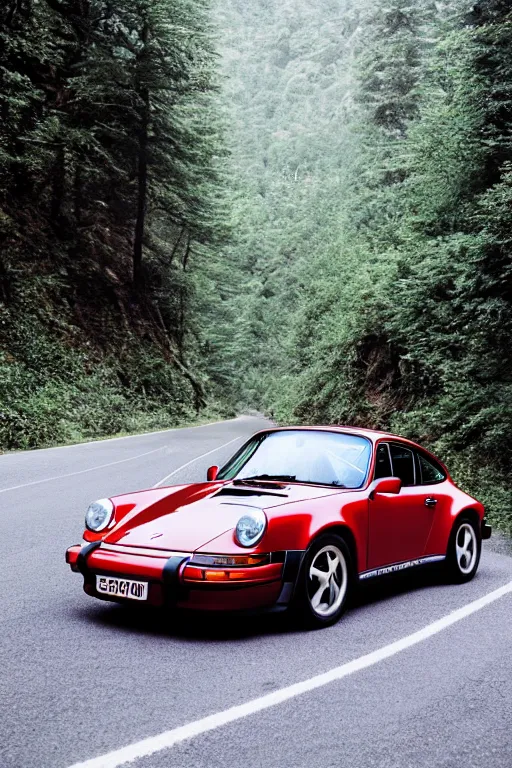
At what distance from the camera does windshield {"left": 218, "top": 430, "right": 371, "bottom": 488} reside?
704 cm

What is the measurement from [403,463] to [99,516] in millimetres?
2818

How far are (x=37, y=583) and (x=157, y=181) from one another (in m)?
38.4

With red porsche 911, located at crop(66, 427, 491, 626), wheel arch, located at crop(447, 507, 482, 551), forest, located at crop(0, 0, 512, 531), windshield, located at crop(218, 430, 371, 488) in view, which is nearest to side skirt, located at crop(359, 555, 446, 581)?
red porsche 911, located at crop(66, 427, 491, 626)

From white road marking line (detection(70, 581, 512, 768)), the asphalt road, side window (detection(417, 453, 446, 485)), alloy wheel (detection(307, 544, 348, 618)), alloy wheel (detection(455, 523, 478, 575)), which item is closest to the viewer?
white road marking line (detection(70, 581, 512, 768))

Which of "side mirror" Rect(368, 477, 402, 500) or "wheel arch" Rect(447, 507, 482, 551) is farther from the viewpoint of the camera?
"wheel arch" Rect(447, 507, 482, 551)

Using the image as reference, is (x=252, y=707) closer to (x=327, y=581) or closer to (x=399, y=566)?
(x=327, y=581)

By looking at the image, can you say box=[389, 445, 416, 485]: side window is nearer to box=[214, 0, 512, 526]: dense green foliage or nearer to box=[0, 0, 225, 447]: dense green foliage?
box=[214, 0, 512, 526]: dense green foliage

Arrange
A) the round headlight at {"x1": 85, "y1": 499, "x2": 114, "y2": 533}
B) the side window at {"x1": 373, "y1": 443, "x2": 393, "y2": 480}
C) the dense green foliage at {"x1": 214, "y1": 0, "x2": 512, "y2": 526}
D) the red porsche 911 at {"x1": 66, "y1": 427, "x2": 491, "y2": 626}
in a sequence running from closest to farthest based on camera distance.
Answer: the red porsche 911 at {"x1": 66, "y1": 427, "x2": 491, "y2": 626} < the round headlight at {"x1": 85, "y1": 499, "x2": 114, "y2": 533} < the side window at {"x1": 373, "y1": 443, "x2": 393, "y2": 480} < the dense green foliage at {"x1": 214, "y1": 0, "x2": 512, "y2": 526}

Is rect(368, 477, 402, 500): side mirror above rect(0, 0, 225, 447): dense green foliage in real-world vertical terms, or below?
below

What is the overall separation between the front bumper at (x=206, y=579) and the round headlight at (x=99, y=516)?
23.1 inches

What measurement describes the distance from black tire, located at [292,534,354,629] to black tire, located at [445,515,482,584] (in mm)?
1833

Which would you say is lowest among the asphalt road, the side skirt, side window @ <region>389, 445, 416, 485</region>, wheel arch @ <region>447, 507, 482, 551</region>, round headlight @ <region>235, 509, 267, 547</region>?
the asphalt road

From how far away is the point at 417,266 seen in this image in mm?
19844

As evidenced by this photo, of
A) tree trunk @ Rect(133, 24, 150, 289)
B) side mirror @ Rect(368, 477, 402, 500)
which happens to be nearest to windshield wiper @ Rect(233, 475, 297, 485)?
side mirror @ Rect(368, 477, 402, 500)
